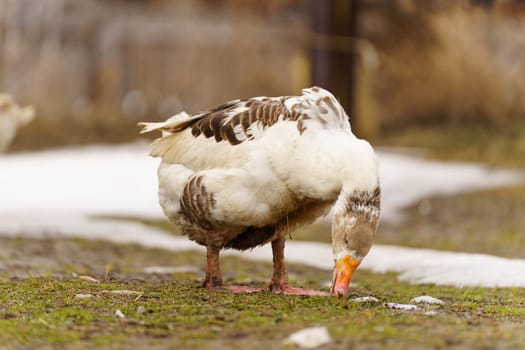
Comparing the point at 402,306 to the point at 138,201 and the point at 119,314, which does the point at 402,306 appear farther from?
the point at 138,201

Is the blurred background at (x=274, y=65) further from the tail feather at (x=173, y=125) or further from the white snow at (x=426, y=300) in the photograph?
the white snow at (x=426, y=300)

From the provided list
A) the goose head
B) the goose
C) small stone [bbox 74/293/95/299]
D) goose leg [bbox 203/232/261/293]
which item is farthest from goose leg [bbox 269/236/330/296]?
small stone [bbox 74/293/95/299]

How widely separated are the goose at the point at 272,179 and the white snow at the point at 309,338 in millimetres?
1028

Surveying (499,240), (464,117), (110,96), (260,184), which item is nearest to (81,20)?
(110,96)

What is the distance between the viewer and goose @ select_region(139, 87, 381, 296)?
16.9 feet

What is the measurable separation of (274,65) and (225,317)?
14.5m

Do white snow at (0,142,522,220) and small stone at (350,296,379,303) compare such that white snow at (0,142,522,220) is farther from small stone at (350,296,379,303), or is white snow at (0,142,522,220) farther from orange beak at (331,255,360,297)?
orange beak at (331,255,360,297)

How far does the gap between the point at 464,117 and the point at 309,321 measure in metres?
12.9

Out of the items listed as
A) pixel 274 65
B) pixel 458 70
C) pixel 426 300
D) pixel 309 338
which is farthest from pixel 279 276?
pixel 274 65

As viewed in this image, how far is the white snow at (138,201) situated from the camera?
7523mm

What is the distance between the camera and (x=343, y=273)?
5.24 meters

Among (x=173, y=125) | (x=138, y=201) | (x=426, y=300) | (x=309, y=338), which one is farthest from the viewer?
(x=138, y=201)

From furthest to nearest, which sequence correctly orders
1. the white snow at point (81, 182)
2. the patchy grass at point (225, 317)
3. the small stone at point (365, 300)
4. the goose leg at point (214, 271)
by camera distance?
1. the white snow at point (81, 182)
2. the goose leg at point (214, 271)
3. the small stone at point (365, 300)
4. the patchy grass at point (225, 317)

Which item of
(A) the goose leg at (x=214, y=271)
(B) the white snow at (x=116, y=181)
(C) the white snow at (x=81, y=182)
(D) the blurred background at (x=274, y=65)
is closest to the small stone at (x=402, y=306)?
(A) the goose leg at (x=214, y=271)
